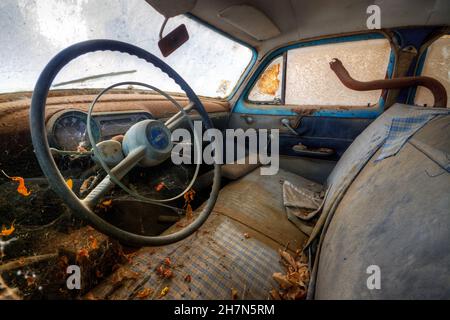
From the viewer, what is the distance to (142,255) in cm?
121

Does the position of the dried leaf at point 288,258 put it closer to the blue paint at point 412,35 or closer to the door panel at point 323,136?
the door panel at point 323,136

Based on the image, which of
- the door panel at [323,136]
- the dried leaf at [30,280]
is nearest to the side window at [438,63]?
the door panel at [323,136]

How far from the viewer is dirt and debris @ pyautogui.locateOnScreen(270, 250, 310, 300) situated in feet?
3.64

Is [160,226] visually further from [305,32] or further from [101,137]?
[305,32]

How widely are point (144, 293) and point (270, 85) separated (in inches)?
99.5

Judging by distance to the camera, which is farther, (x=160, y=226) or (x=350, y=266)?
(x=160, y=226)

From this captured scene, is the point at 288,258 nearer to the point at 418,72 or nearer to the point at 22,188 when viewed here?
the point at 22,188

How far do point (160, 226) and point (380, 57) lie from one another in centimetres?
258

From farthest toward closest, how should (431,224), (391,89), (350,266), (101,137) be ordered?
(391,89)
(101,137)
(350,266)
(431,224)

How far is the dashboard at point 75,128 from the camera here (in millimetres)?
1155

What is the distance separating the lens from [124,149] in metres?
1.07

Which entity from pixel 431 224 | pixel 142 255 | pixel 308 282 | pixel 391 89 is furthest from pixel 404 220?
pixel 391 89

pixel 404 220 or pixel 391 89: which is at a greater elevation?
pixel 391 89

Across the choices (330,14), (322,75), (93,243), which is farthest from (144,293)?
(322,75)
